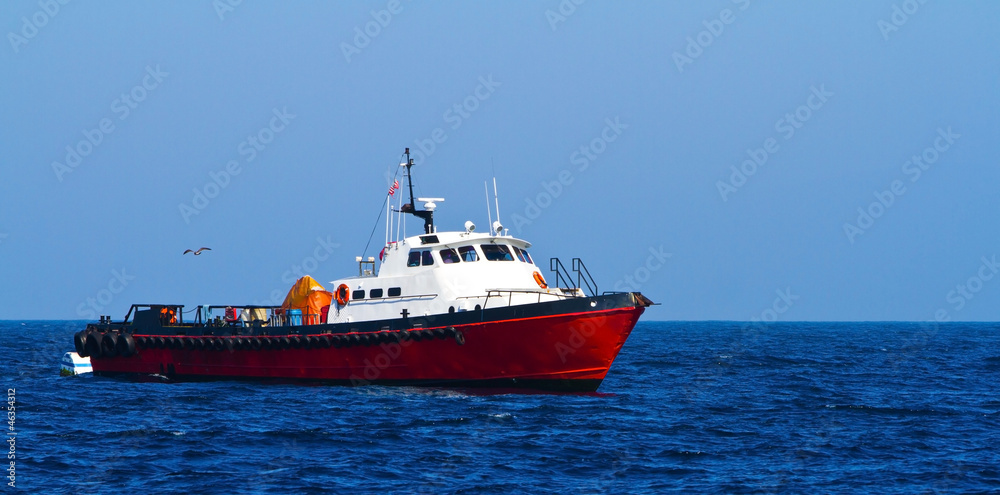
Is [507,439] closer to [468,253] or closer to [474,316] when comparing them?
[474,316]

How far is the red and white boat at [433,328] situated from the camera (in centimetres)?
2408

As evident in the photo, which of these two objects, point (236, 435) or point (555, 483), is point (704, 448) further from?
point (236, 435)

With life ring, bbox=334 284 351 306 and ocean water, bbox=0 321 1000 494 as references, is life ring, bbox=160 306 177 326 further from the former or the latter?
life ring, bbox=334 284 351 306

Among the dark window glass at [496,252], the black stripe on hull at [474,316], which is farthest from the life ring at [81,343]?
the dark window glass at [496,252]

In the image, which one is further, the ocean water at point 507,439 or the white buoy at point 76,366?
the white buoy at point 76,366

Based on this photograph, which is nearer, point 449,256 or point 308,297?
point 449,256

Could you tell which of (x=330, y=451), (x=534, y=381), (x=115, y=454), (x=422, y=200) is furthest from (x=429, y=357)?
(x=115, y=454)

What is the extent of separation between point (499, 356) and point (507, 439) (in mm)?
5939

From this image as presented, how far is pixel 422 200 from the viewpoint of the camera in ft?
94.5

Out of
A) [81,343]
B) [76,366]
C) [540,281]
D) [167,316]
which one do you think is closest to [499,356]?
[540,281]

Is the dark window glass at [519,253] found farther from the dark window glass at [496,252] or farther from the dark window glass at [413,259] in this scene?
the dark window glass at [413,259]

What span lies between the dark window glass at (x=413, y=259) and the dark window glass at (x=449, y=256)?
798 millimetres

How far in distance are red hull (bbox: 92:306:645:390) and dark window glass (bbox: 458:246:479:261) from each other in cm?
260

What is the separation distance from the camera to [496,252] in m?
26.9
